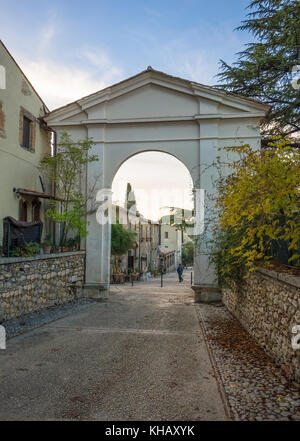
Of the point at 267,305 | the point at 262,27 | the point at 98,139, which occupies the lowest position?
the point at 267,305

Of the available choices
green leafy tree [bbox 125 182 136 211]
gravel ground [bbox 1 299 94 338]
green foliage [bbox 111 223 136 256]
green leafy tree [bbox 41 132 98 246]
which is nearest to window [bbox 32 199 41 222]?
green leafy tree [bbox 41 132 98 246]

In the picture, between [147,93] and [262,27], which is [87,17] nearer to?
[147,93]

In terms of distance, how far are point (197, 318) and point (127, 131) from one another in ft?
21.3

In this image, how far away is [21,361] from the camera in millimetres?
4316

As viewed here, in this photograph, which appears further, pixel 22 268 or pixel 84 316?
pixel 84 316

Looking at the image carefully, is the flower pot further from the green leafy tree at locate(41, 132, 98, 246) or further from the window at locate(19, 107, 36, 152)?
the window at locate(19, 107, 36, 152)

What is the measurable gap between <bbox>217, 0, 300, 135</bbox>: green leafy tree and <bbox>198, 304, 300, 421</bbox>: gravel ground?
25.4 feet

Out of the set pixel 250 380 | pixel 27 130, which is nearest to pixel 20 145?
pixel 27 130

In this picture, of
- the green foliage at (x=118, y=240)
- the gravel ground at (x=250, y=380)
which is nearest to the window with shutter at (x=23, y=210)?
the gravel ground at (x=250, y=380)

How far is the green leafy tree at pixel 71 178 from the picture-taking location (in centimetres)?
963

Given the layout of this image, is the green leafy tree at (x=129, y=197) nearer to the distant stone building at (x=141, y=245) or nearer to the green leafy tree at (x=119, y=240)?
the distant stone building at (x=141, y=245)

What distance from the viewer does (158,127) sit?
9.93 meters

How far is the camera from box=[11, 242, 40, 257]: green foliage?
7188 millimetres

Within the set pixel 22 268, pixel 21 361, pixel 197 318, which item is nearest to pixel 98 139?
pixel 22 268
